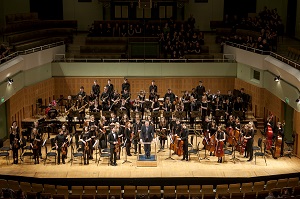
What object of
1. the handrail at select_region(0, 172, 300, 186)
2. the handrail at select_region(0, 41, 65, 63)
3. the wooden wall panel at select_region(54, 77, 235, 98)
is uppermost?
the handrail at select_region(0, 41, 65, 63)

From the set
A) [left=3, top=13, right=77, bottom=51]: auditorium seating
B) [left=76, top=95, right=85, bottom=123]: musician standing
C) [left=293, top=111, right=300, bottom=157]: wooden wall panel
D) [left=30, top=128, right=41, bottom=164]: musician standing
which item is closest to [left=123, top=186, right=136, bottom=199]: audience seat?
[left=30, top=128, right=41, bottom=164]: musician standing

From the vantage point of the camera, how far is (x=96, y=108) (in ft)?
66.4

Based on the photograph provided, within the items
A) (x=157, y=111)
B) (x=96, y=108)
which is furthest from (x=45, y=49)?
(x=157, y=111)

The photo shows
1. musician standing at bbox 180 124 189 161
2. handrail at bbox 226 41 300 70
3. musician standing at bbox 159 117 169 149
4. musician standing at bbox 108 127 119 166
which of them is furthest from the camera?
handrail at bbox 226 41 300 70

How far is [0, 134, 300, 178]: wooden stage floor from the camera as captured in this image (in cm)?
1688

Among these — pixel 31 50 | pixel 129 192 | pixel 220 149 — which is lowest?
pixel 129 192

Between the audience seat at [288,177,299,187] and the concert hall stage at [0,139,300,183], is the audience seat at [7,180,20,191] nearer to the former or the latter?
the concert hall stage at [0,139,300,183]

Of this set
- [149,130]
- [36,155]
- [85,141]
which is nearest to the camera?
[85,141]

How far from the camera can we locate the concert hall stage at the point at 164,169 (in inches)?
662

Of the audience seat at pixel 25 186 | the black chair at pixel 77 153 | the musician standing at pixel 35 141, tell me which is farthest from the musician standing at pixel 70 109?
the audience seat at pixel 25 186

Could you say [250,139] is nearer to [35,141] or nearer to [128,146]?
[128,146]

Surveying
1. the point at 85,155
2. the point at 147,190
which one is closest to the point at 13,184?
the point at 85,155

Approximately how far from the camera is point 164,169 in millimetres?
17328

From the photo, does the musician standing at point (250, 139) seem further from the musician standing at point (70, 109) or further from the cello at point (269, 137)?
the musician standing at point (70, 109)
